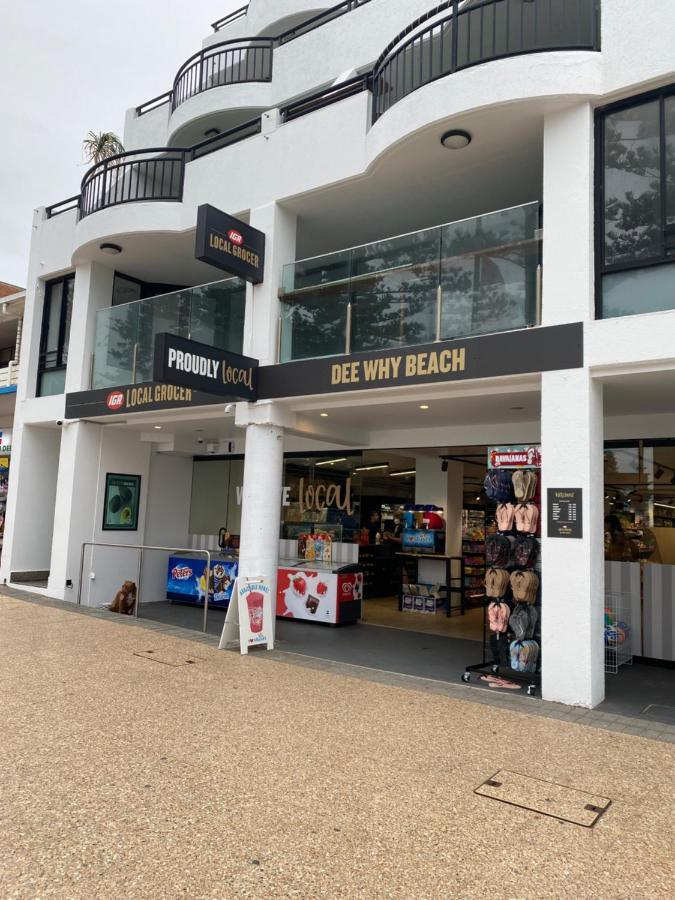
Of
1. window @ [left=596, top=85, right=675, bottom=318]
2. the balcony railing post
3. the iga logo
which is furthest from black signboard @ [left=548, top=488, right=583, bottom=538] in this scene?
the iga logo

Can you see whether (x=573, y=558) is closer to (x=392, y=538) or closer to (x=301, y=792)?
(x=301, y=792)

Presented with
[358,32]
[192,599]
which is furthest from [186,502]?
[358,32]

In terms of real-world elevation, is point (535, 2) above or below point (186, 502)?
above

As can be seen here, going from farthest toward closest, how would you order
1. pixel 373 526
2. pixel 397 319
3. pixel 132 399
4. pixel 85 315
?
pixel 373 526
pixel 85 315
pixel 132 399
pixel 397 319

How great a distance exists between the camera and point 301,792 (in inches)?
162

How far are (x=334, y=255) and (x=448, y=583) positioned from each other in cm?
659

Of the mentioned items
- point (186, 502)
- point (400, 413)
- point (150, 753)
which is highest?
point (400, 413)

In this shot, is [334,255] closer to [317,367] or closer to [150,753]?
[317,367]

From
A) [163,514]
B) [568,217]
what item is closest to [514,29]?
[568,217]

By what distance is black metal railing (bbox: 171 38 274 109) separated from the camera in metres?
14.3

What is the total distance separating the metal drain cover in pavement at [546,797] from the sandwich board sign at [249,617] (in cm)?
430

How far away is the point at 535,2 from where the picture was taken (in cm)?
735

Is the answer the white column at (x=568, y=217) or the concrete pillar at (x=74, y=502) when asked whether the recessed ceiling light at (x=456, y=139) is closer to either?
the white column at (x=568, y=217)

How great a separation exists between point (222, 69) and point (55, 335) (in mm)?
7472
